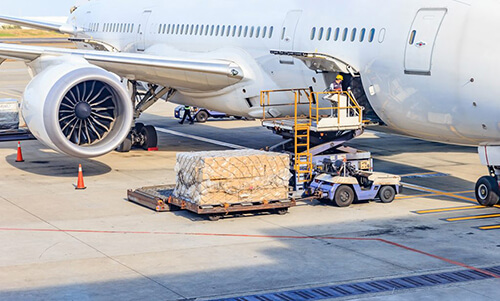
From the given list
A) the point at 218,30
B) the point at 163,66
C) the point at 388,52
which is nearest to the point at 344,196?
the point at 388,52

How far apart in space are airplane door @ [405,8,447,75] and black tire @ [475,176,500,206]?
254cm

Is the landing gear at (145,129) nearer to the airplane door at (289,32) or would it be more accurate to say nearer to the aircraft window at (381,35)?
the airplane door at (289,32)

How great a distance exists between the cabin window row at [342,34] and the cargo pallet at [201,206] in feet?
13.0

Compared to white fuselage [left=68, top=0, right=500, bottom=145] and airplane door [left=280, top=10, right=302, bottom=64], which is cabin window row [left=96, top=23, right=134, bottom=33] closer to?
white fuselage [left=68, top=0, right=500, bottom=145]

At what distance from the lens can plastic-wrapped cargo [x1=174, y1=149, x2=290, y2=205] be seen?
15.1 meters

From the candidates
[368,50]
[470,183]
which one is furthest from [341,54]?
[470,183]

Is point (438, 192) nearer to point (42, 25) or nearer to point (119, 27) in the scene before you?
point (119, 27)

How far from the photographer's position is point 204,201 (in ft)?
49.4

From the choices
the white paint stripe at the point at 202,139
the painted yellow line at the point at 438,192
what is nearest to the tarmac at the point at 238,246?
the painted yellow line at the point at 438,192

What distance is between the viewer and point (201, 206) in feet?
49.2

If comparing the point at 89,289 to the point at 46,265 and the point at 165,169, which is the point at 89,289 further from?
the point at 165,169

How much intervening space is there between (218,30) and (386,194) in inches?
309

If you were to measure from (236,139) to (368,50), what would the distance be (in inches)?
408

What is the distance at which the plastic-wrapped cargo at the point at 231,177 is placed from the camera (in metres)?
15.1
